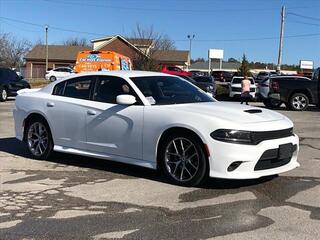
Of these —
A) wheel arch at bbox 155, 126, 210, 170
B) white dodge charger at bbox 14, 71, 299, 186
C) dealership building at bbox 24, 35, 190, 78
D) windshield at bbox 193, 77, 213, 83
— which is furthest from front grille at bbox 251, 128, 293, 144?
dealership building at bbox 24, 35, 190, 78

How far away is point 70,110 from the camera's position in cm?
811

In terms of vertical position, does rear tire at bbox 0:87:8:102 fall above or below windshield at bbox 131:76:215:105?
below

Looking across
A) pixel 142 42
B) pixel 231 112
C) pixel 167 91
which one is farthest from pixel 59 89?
pixel 142 42

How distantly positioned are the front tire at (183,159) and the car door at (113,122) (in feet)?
1.49

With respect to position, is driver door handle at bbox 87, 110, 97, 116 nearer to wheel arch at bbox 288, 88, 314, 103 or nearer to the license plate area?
the license plate area

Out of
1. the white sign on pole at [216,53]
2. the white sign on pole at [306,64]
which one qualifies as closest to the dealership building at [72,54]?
the white sign on pole at [216,53]

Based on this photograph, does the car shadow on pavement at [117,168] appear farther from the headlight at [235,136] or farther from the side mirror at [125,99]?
the side mirror at [125,99]

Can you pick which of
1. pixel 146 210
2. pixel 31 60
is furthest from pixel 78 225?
pixel 31 60

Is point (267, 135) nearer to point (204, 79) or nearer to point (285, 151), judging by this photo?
point (285, 151)

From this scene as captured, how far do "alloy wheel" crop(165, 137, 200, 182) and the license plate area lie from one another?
41.0 inches

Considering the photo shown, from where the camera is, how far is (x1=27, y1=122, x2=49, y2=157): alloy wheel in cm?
861

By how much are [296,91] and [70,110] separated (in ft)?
48.1

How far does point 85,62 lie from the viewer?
95.9ft

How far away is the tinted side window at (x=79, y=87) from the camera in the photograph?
8.12 m
